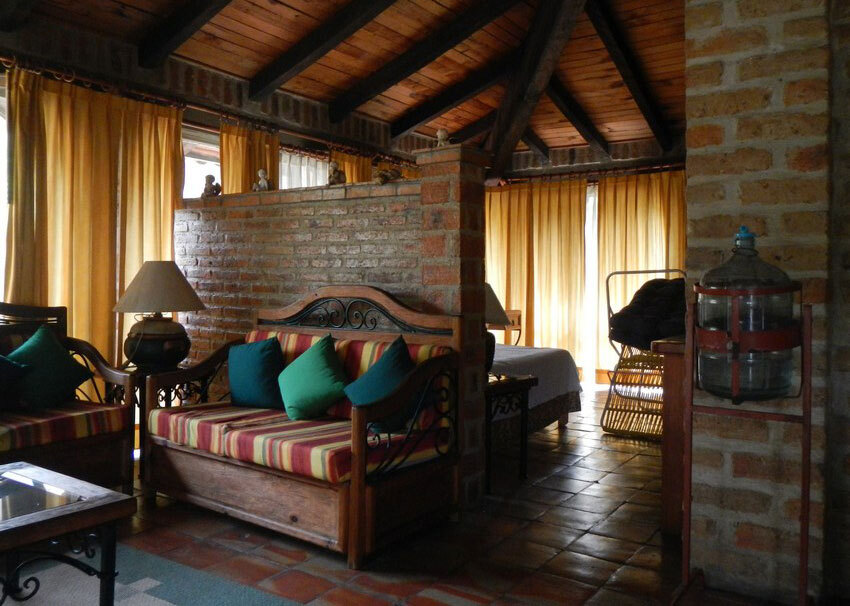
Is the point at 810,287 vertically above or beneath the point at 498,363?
above

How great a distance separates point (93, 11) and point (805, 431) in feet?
14.4

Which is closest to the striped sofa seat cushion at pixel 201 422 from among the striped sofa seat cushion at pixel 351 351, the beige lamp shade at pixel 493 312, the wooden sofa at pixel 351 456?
the wooden sofa at pixel 351 456

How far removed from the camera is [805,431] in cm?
190

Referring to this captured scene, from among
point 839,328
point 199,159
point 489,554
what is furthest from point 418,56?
point 839,328

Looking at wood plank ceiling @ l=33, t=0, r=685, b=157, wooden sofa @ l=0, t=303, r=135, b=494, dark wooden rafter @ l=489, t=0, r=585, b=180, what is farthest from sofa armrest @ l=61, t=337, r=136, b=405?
dark wooden rafter @ l=489, t=0, r=585, b=180

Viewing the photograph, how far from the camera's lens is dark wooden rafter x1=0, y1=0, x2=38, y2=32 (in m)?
3.77

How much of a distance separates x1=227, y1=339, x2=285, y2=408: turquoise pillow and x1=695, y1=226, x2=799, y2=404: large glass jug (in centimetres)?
216

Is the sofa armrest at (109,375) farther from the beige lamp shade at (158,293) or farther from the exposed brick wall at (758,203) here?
the exposed brick wall at (758,203)

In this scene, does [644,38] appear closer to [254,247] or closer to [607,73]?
[607,73]

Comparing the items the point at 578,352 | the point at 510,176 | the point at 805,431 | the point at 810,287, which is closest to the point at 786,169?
the point at 810,287

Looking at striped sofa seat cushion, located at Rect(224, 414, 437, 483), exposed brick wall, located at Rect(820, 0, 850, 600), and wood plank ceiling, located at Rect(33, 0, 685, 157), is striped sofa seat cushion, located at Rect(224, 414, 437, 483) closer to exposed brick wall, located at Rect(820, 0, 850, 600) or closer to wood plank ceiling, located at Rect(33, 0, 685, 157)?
exposed brick wall, located at Rect(820, 0, 850, 600)

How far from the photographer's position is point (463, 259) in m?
3.27

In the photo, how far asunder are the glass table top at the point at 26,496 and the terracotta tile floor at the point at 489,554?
77 centimetres

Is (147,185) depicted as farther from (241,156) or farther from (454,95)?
(454,95)
